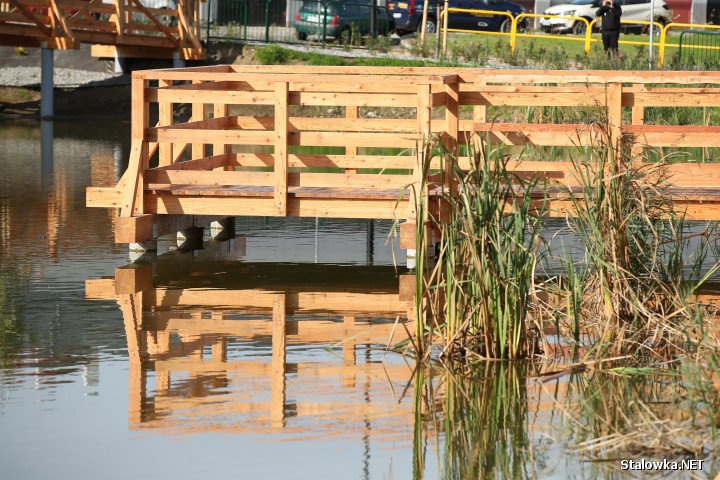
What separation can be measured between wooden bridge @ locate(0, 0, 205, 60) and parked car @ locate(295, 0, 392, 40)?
11.1 feet

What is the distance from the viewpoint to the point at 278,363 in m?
8.38

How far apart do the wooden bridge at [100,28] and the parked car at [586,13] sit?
41.7 feet

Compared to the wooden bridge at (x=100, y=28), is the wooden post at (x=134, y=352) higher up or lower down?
lower down

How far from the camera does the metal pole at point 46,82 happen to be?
2903 centimetres

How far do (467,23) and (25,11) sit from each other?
666 inches

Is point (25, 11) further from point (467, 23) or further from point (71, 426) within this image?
point (71, 426)

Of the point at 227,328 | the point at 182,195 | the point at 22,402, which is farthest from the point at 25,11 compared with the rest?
the point at 22,402

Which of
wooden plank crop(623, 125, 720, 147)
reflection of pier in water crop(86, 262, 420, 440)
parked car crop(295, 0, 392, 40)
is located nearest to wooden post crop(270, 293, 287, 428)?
reflection of pier in water crop(86, 262, 420, 440)

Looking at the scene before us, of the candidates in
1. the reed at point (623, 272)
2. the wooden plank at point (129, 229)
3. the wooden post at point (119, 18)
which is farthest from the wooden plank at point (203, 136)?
the wooden post at point (119, 18)

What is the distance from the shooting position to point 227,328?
9.47 m

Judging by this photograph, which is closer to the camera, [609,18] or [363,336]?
[363,336]

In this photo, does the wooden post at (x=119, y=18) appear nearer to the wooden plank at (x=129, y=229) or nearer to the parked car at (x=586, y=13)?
the parked car at (x=586, y=13)

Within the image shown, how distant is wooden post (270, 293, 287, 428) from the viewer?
722 cm

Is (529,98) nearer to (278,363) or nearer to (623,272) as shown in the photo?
(623,272)
